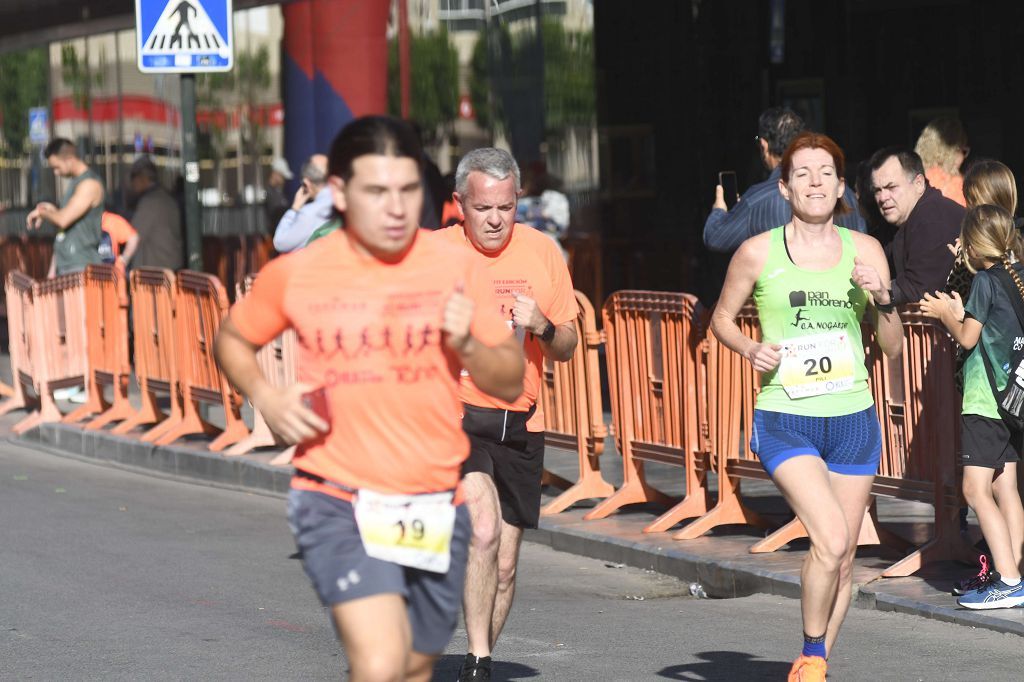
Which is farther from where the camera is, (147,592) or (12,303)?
(12,303)

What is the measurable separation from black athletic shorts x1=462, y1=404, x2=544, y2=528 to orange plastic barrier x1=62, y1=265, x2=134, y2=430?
25.4 ft

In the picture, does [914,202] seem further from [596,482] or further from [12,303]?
[12,303]

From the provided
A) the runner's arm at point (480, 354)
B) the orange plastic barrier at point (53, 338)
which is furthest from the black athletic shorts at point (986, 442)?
the orange plastic barrier at point (53, 338)

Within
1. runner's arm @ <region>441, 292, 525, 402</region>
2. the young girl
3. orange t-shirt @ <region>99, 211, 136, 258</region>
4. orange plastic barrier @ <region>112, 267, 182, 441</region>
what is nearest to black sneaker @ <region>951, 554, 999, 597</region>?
the young girl

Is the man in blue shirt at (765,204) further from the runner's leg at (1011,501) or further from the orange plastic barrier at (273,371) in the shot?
the orange plastic barrier at (273,371)

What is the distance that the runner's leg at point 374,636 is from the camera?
4.44 meters

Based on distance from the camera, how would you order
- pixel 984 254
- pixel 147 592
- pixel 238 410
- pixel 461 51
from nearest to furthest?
pixel 984 254, pixel 147 592, pixel 238 410, pixel 461 51

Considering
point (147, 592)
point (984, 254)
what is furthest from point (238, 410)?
point (984, 254)

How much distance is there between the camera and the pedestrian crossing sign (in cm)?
1306

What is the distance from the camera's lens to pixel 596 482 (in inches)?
417

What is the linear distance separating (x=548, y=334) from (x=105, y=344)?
8.55 metres

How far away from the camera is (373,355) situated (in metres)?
4.57

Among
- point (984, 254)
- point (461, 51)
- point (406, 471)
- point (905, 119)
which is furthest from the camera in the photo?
point (461, 51)

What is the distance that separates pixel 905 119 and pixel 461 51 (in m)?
→ 4.20
